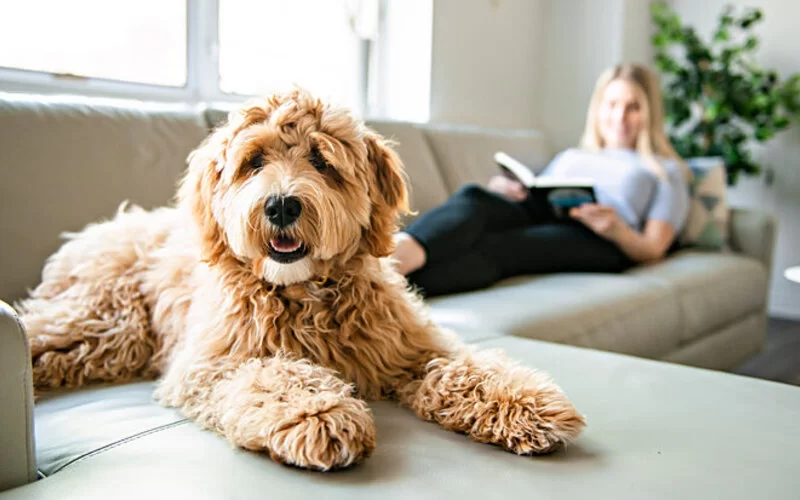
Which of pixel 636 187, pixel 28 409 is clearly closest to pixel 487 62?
pixel 636 187

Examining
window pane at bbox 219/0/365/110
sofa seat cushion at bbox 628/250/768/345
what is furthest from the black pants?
window pane at bbox 219/0/365/110

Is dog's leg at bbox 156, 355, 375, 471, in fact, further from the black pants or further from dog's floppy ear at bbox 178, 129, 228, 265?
the black pants

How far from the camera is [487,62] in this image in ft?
14.6

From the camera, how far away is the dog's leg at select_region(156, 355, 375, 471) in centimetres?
100

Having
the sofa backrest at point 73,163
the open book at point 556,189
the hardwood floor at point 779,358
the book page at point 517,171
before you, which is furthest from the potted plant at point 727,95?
the sofa backrest at point 73,163

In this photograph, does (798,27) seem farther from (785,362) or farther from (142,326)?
(142,326)

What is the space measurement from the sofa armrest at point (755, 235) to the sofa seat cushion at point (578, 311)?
1.17 m

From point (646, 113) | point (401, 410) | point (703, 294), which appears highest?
point (646, 113)

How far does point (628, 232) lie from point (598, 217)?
17 centimetres

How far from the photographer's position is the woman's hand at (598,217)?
2.95 metres

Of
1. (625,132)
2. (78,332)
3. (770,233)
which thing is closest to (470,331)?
(78,332)

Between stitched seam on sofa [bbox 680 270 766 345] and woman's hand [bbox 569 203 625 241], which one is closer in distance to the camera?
stitched seam on sofa [bbox 680 270 766 345]

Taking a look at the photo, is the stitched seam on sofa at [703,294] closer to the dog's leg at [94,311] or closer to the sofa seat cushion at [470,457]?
the sofa seat cushion at [470,457]

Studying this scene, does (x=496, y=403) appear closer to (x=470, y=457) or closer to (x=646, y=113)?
(x=470, y=457)
